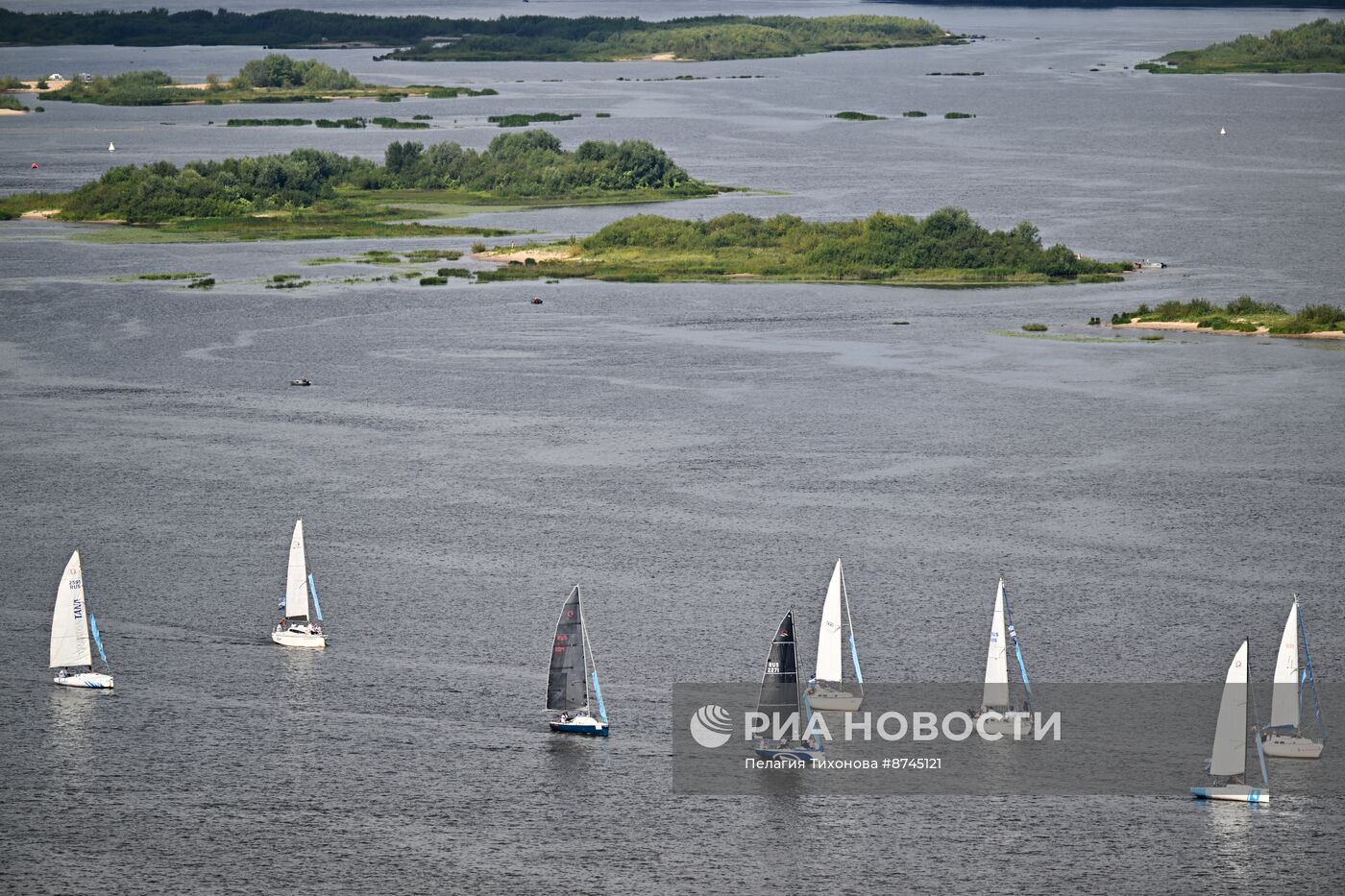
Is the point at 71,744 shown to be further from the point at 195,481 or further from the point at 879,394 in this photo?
the point at 879,394

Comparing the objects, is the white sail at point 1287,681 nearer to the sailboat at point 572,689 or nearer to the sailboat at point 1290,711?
the sailboat at point 1290,711

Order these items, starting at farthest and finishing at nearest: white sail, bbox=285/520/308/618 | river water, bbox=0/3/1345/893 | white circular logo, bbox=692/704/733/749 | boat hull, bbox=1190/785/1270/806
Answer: white sail, bbox=285/520/308/618 → white circular logo, bbox=692/704/733/749 → boat hull, bbox=1190/785/1270/806 → river water, bbox=0/3/1345/893

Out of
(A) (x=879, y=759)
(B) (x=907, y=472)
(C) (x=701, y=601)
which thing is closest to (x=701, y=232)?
(B) (x=907, y=472)

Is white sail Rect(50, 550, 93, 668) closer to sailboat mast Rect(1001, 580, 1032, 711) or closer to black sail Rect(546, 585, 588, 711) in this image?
black sail Rect(546, 585, 588, 711)

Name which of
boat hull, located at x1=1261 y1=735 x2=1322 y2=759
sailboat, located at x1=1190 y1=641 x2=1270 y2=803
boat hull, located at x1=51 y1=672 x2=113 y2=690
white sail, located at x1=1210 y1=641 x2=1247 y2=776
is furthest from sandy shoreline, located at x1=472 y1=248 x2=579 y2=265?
white sail, located at x1=1210 y1=641 x2=1247 y2=776

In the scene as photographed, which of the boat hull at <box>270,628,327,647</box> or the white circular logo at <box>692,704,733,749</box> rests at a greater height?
the boat hull at <box>270,628,327,647</box>
